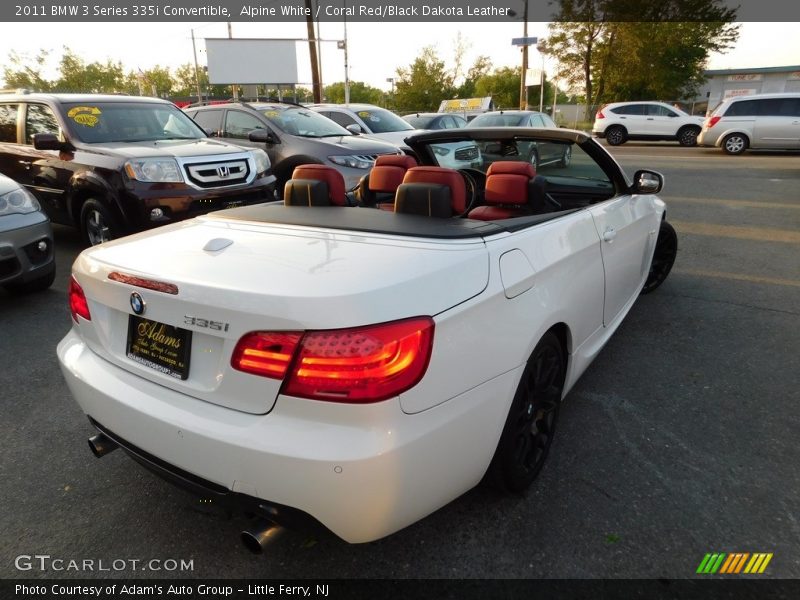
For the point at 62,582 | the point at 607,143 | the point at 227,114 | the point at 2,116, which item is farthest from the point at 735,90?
the point at 62,582

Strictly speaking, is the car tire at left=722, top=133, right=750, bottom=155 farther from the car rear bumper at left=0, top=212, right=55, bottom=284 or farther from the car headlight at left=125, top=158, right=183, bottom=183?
the car rear bumper at left=0, top=212, right=55, bottom=284

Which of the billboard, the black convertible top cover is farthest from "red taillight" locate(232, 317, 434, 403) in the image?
the billboard

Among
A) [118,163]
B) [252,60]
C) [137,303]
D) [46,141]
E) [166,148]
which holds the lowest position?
[137,303]

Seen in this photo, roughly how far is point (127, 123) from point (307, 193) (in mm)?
4891

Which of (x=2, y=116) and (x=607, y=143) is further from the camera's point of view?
(x=607, y=143)

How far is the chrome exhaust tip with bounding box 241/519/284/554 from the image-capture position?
5.47ft

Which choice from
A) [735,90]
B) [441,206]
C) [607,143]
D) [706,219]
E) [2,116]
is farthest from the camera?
[735,90]

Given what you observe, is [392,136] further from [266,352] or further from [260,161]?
[266,352]

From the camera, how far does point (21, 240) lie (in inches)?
176

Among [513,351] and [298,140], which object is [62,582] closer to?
[513,351]

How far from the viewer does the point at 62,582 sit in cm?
197

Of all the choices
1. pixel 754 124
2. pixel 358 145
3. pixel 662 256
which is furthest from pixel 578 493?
pixel 754 124

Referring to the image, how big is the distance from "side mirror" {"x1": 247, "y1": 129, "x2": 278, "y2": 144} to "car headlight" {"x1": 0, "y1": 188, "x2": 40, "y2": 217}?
362 centimetres

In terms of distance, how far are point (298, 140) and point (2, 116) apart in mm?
3750
